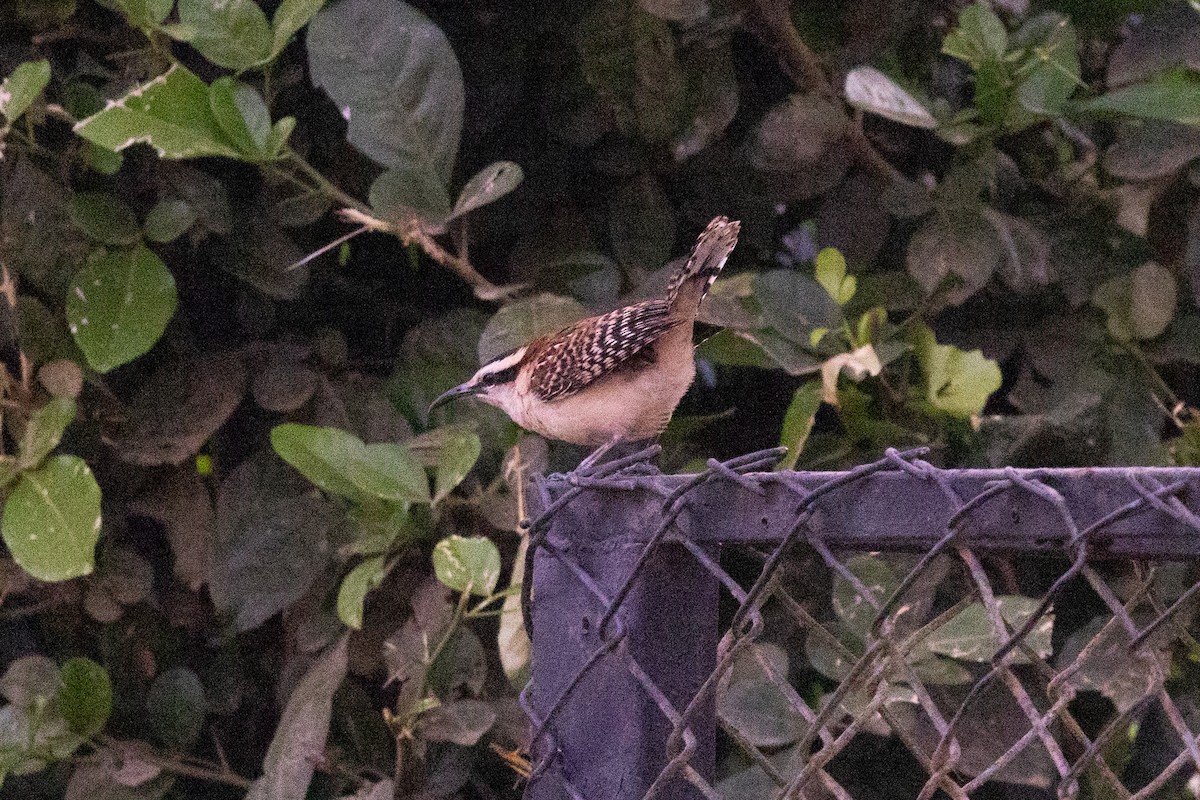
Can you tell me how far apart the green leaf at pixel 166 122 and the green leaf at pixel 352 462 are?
493 millimetres

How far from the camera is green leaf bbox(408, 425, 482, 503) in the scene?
2.06 metres

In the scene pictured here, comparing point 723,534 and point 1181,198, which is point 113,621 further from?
point 1181,198

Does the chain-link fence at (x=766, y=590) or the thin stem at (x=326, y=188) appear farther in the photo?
the thin stem at (x=326, y=188)

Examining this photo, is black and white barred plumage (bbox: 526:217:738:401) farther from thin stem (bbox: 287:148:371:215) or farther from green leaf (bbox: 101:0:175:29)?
green leaf (bbox: 101:0:175:29)

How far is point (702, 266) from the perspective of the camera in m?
1.98

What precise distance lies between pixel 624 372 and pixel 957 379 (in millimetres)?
557

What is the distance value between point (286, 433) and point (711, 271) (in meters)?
0.72

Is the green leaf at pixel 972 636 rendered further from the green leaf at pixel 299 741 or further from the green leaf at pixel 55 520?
the green leaf at pixel 55 520

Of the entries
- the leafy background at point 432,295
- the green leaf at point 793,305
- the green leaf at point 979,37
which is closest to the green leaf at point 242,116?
the leafy background at point 432,295

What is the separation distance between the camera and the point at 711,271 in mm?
2012

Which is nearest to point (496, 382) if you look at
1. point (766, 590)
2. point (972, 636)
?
point (972, 636)

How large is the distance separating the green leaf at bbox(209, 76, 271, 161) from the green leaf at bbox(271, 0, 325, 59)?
→ 0.10 metres

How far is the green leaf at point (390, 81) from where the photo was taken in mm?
2193

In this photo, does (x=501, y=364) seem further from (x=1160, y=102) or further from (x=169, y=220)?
(x=1160, y=102)
